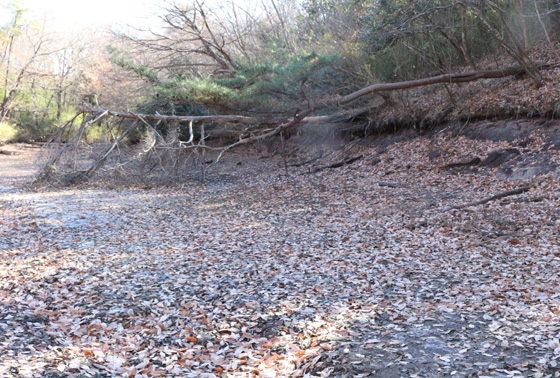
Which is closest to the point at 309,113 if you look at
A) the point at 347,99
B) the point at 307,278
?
the point at 347,99

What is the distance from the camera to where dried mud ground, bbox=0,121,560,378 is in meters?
4.11

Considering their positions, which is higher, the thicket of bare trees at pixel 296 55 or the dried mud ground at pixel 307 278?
the thicket of bare trees at pixel 296 55

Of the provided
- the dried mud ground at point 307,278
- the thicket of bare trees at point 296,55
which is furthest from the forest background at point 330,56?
the dried mud ground at point 307,278

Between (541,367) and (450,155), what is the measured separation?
32.4 ft

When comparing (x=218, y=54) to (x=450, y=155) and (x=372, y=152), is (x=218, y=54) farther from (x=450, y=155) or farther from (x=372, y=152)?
(x=450, y=155)

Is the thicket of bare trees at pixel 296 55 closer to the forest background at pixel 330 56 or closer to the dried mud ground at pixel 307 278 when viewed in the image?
the forest background at pixel 330 56

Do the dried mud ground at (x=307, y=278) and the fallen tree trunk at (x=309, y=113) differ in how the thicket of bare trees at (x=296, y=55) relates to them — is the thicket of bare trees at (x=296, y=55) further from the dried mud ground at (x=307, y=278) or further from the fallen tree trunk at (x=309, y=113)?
the dried mud ground at (x=307, y=278)

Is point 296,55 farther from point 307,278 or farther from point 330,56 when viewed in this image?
point 307,278

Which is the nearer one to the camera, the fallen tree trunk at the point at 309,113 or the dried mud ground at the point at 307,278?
the dried mud ground at the point at 307,278

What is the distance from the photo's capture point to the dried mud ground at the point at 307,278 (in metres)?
4.11

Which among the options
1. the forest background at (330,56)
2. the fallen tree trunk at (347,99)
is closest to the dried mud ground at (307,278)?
the fallen tree trunk at (347,99)

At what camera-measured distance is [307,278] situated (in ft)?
20.7

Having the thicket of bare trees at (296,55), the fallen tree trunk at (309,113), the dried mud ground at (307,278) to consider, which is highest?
the thicket of bare trees at (296,55)

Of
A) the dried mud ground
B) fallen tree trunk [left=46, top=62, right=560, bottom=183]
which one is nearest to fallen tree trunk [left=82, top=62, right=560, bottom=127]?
fallen tree trunk [left=46, top=62, right=560, bottom=183]
